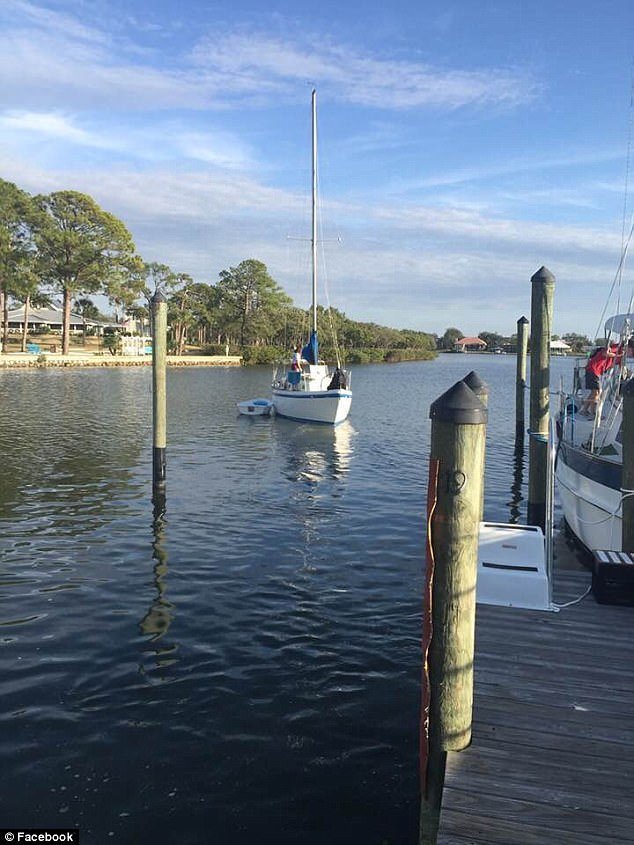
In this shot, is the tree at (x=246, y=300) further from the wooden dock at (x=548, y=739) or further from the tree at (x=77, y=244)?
the wooden dock at (x=548, y=739)

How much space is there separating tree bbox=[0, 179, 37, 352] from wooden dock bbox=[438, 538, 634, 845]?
2903 inches

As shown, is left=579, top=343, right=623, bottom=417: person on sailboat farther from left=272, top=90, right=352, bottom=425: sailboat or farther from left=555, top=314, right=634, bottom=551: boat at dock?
left=272, top=90, right=352, bottom=425: sailboat

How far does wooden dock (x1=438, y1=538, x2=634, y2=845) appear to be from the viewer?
3.93 metres

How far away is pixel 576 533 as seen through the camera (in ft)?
37.8

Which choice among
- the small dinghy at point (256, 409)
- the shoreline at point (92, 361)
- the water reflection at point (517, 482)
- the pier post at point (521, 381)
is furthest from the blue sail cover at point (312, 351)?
the shoreline at point (92, 361)

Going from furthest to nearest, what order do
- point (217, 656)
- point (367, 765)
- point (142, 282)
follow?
point (142, 282) < point (217, 656) < point (367, 765)

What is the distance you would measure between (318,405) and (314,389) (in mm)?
2190

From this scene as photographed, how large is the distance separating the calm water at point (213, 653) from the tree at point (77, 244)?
6037cm

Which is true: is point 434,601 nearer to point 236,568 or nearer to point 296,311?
point 236,568

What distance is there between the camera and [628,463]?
7.69m

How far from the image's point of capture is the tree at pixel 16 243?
235 ft

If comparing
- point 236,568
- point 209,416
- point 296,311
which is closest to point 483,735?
point 236,568

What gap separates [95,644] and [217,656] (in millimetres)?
1466

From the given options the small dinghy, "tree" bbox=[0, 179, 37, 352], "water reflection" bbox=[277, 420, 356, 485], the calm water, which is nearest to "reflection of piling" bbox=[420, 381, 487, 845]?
the calm water
